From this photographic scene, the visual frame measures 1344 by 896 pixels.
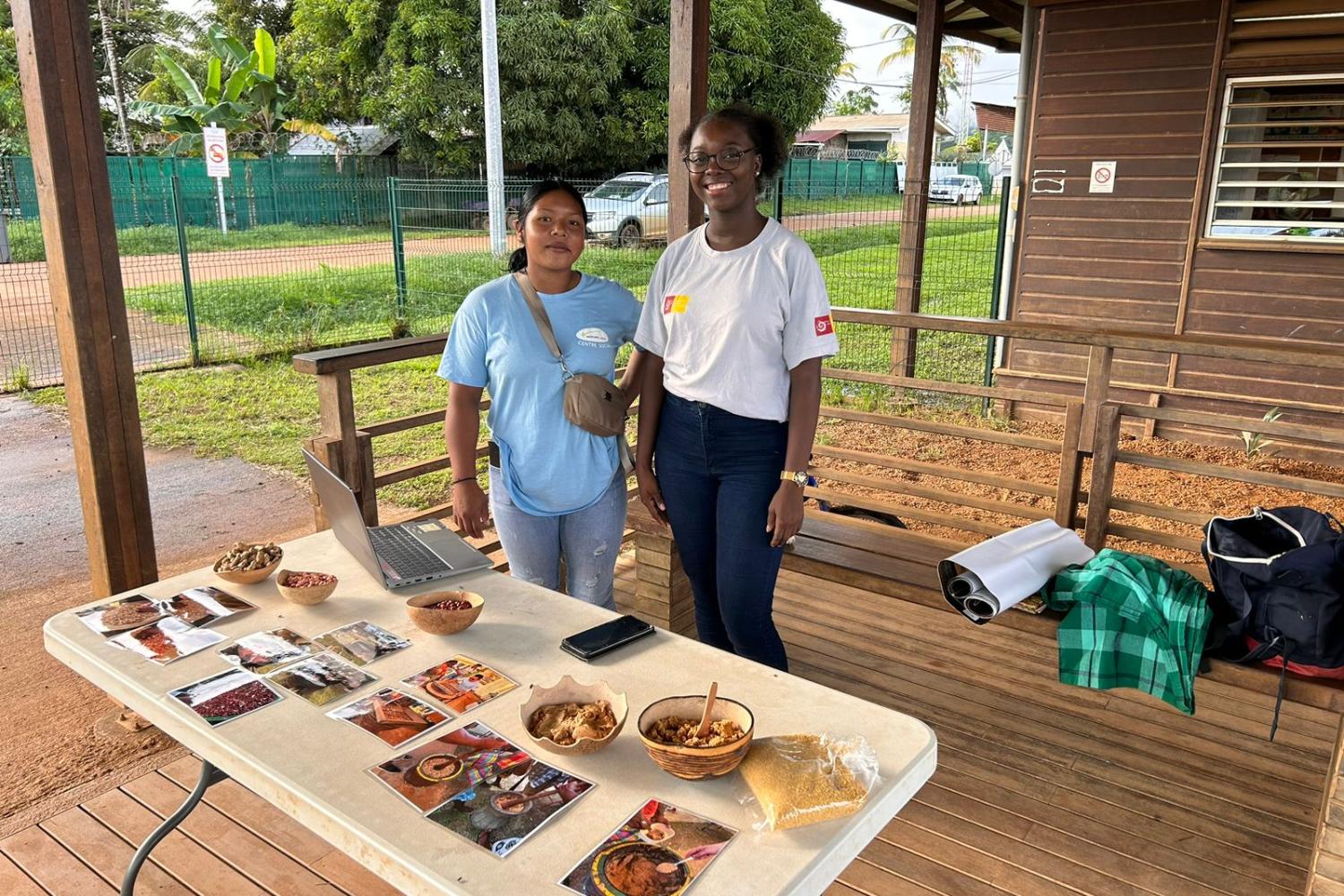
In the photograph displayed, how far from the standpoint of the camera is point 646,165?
72.9ft

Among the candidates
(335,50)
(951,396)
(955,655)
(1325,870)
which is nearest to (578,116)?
(335,50)

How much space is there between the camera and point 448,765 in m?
1.43

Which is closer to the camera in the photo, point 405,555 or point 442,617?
point 442,617

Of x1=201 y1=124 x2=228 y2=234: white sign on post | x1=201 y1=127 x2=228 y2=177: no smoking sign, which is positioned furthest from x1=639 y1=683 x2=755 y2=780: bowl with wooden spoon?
x1=201 y1=127 x2=228 y2=177: no smoking sign

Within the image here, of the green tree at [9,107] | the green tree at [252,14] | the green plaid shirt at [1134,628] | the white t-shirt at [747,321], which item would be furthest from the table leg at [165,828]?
the green tree at [252,14]

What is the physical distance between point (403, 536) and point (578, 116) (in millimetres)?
18990

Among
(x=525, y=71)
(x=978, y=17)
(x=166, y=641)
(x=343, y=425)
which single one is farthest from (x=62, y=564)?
(x=525, y=71)

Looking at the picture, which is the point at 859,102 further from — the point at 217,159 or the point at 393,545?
the point at 393,545

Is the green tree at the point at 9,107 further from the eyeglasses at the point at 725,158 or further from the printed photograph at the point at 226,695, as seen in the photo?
the printed photograph at the point at 226,695

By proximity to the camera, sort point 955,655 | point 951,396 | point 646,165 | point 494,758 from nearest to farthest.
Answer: point 494,758, point 955,655, point 951,396, point 646,165

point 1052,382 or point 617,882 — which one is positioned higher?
point 617,882

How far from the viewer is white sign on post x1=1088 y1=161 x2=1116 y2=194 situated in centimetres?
650

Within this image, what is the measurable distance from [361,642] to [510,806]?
584mm

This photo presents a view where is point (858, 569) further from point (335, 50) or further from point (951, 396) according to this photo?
point (335, 50)
